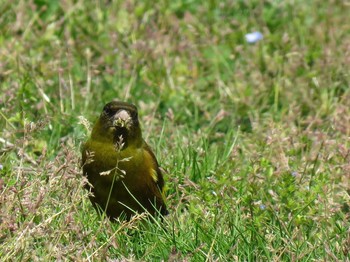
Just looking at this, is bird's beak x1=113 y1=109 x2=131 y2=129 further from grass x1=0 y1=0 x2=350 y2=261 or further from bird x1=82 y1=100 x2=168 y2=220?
grass x1=0 y1=0 x2=350 y2=261

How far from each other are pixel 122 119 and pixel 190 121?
1.74 m

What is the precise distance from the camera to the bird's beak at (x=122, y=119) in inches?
212

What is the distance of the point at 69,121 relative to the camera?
650 centimetres

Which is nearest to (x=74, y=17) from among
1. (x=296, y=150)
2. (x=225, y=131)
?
(x=225, y=131)

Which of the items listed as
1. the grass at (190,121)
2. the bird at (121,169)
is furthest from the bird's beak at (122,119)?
the grass at (190,121)

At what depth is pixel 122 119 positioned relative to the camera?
538cm

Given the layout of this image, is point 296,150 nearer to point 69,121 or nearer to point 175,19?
point 69,121

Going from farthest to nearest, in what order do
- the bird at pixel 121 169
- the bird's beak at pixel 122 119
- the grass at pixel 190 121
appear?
the bird's beak at pixel 122 119 → the bird at pixel 121 169 → the grass at pixel 190 121

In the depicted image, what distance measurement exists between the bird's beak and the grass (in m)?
0.32

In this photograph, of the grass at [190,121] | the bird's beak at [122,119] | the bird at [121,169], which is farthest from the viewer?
the bird's beak at [122,119]

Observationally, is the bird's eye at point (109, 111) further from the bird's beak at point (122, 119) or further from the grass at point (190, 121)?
the grass at point (190, 121)

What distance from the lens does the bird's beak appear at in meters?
5.38

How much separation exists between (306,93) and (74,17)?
1903mm

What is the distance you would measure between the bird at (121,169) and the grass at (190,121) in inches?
3.8
